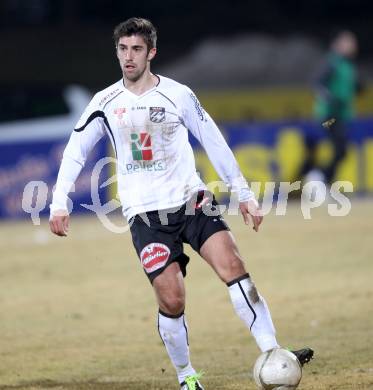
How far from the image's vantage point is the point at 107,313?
11727 millimetres

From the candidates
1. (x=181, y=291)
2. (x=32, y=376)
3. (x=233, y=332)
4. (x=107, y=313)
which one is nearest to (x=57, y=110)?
(x=107, y=313)

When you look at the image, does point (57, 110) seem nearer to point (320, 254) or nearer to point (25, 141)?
point (25, 141)

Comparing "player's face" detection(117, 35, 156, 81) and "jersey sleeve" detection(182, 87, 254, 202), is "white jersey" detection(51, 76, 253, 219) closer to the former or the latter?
"jersey sleeve" detection(182, 87, 254, 202)

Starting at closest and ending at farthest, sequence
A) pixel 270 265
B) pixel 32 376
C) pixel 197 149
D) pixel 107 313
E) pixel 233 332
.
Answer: pixel 32 376 < pixel 233 332 < pixel 107 313 < pixel 270 265 < pixel 197 149

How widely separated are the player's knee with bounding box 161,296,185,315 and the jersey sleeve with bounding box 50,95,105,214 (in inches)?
36.4

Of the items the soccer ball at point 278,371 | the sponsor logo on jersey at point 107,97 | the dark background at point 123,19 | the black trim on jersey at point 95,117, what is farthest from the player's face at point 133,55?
the dark background at point 123,19

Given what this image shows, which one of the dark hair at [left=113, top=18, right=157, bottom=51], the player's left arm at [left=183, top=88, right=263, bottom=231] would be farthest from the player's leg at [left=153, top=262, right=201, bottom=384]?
the dark hair at [left=113, top=18, right=157, bottom=51]

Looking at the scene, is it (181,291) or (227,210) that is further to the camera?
(227,210)

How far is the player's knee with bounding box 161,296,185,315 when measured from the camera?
7559mm

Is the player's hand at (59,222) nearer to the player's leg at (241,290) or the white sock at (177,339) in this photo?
the white sock at (177,339)

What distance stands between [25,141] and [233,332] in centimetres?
930

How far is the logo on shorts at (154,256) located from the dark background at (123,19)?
22.9 m

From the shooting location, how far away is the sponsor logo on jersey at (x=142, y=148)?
7664 mm

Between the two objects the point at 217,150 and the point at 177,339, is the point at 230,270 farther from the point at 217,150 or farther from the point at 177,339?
the point at 217,150
